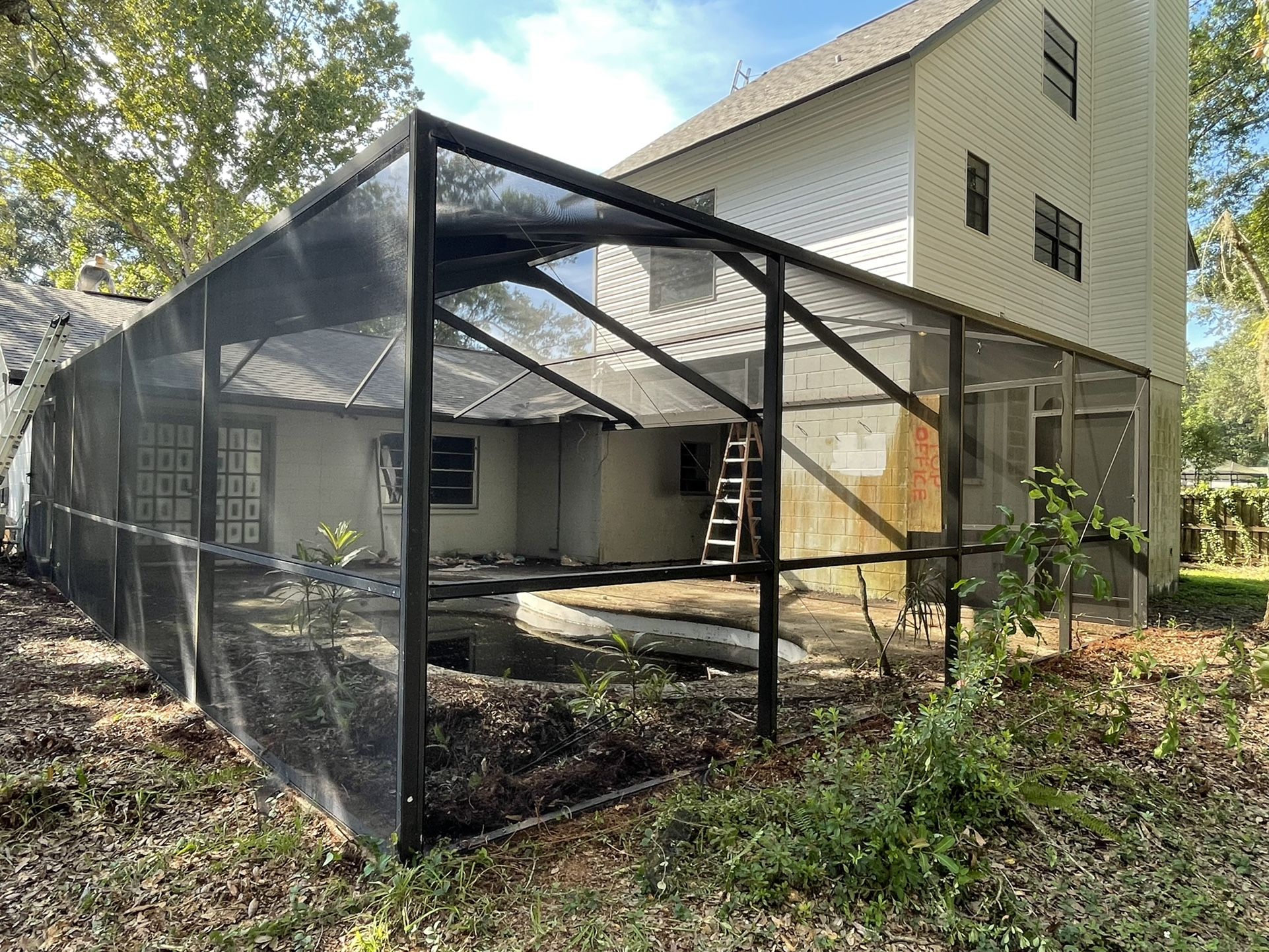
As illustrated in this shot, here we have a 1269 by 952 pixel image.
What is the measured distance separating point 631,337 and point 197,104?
1437 cm

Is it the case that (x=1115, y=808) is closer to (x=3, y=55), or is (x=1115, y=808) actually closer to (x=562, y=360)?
(x=562, y=360)

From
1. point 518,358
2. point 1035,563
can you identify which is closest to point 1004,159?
point 1035,563

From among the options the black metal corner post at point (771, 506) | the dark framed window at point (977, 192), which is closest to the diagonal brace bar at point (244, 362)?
the black metal corner post at point (771, 506)

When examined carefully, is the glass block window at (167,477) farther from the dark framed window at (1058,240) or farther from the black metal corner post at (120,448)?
the dark framed window at (1058,240)

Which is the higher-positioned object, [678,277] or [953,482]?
[678,277]

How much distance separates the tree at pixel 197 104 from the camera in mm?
13523

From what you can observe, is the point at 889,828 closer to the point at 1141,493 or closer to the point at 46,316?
the point at 1141,493

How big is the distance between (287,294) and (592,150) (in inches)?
717

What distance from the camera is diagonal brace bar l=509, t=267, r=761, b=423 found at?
331cm

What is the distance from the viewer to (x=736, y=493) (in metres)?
9.09

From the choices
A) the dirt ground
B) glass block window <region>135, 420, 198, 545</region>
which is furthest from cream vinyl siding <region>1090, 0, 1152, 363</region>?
glass block window <region>135, 420, 198, 545</region>

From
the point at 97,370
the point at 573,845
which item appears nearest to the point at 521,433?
the point at 97,370

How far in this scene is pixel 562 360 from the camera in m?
4.17

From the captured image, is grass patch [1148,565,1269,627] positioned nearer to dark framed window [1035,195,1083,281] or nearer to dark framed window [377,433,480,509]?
dark framed window [1035,195,1083,281]
